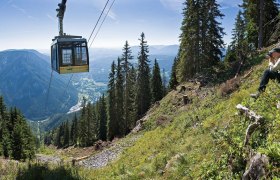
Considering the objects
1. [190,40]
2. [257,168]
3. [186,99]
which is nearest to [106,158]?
[186,99]

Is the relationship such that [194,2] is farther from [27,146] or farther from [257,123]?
[257,123]

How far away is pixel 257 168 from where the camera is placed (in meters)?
7.13

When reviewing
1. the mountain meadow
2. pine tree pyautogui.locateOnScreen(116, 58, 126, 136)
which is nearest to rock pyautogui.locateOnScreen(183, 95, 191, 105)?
the mountain meadow

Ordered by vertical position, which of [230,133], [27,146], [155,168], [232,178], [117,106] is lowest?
[27,146]

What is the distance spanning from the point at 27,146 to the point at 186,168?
136 ft

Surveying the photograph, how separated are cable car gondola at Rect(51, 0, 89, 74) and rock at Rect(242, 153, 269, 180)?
54.3ft

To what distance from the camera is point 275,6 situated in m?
43.0

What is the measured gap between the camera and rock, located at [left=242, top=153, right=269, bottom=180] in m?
6.91

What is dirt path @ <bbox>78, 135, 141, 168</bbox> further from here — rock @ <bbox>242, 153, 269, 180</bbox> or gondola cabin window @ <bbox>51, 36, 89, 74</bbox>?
rock @ <bbox>242, 153, 269, 180</bbox>

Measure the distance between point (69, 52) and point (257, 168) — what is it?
17.3 meters

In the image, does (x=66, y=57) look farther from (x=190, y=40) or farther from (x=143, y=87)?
(x=143, y=87)

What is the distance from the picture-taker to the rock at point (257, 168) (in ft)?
22.7

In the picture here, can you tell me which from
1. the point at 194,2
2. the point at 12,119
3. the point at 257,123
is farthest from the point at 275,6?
the point at 12,119

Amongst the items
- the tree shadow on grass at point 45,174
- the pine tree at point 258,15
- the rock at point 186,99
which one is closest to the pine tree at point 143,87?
the pine tree at point 258,15
